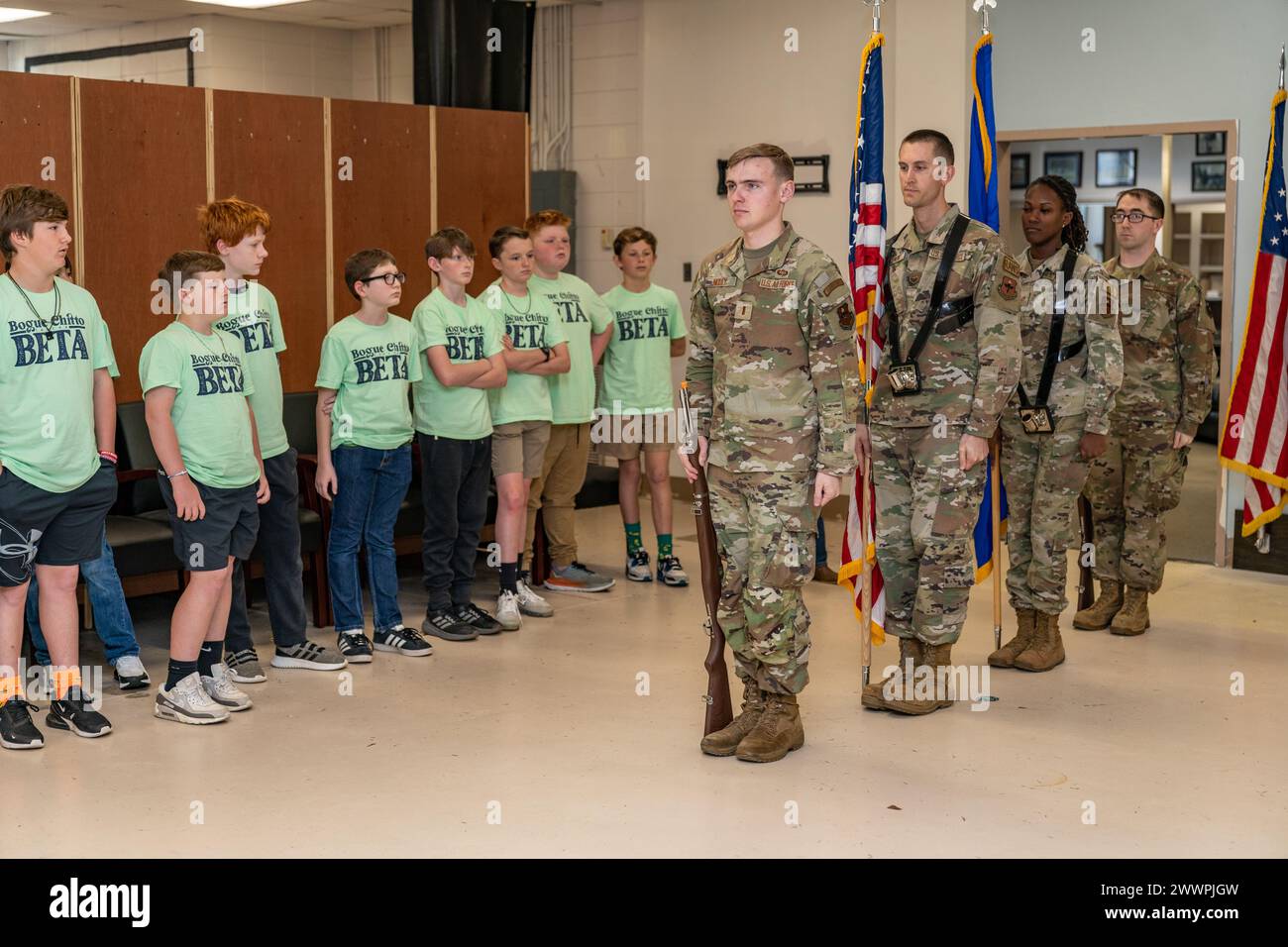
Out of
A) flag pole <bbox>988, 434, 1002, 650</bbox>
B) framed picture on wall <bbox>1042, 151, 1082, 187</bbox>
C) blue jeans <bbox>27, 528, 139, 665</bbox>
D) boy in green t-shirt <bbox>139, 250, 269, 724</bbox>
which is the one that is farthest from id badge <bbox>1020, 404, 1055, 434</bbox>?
framed picture on wall <bbox>1042, 151, 1082, 187</bbox>

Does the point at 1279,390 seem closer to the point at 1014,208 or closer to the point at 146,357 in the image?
the point at 1014,208

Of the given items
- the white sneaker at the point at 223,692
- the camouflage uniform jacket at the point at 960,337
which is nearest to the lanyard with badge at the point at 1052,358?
the camouflage uniform jacket at the point at 960,337

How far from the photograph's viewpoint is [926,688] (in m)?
4.60

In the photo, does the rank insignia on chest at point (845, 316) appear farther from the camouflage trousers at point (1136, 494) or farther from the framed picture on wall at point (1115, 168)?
the framed picture on wall at point (1115, 168)

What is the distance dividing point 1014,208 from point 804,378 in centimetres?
538

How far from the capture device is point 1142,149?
1112 centimetres

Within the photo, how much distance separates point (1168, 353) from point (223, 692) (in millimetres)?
3794

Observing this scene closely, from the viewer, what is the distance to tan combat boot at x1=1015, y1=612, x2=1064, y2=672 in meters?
5.05

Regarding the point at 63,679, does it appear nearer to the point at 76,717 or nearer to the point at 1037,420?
the point at 76,717

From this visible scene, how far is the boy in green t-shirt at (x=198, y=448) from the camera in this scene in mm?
4281

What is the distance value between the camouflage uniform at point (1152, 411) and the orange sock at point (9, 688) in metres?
4.01

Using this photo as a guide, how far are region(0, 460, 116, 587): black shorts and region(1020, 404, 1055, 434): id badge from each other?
119 inches

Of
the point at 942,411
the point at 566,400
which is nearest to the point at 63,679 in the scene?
the point at 566,400

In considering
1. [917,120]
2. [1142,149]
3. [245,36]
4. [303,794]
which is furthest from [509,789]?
[1142,149]
